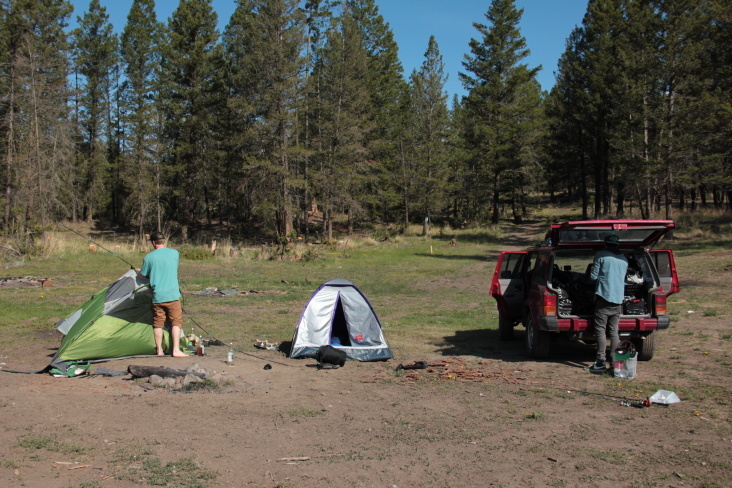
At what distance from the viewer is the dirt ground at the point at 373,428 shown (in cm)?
457

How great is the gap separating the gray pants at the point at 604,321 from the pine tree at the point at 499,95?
130 feet

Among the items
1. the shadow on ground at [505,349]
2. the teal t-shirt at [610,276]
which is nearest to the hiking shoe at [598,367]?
the shadow on ground at [505,349]

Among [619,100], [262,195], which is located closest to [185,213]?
[262,195]

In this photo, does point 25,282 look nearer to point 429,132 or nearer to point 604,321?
point 604,321

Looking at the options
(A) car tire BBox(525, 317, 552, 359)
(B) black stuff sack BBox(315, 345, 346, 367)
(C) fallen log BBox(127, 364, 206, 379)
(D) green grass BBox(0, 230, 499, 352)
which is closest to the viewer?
(C) fallen log BBox(127, 364, 206, 379)

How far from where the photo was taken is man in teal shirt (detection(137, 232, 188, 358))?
832cm

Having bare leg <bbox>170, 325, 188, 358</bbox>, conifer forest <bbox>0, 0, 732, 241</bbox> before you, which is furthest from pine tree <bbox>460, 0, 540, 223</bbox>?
bare leg <bbox>170, 325, 188, 358</bbox>

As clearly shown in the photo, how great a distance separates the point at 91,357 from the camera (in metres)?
8.10

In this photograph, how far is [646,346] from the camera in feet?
27.7

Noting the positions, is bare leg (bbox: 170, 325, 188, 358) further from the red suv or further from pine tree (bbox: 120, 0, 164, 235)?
pine tree (bbox: 120, 0, 164, 235)

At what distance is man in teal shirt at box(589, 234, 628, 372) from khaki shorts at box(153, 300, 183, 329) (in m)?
6.04

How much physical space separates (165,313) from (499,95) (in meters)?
43.3

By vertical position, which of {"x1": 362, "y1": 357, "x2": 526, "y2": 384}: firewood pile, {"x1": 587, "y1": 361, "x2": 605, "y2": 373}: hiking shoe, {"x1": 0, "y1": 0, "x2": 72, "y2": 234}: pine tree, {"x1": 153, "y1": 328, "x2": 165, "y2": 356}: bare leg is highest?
{"x1": 0, "y1": 0, "x2": 72, "y2": 234}: pine tree

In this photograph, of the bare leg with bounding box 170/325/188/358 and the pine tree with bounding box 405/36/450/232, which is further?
the pine tree with bounding box 405/36/450/232
